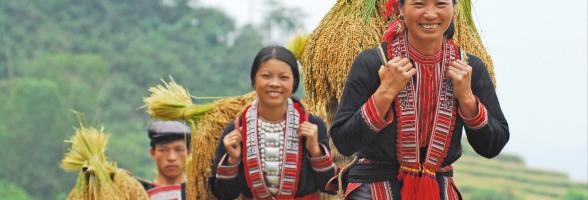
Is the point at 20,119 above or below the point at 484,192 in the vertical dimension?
above

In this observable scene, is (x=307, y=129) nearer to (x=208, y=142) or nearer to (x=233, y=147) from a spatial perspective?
(x=233, y=147)

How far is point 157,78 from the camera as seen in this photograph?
6450 centimetres

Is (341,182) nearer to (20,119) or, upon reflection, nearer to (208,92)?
(20,119)

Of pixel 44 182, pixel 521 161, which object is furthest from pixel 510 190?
pixel 44 182

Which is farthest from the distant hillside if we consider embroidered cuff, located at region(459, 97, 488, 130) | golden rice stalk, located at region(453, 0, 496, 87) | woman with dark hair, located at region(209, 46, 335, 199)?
embroidered cuff, located at region(459, 97, 488, 130)

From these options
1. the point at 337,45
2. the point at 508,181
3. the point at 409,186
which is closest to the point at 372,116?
the point at 409,186

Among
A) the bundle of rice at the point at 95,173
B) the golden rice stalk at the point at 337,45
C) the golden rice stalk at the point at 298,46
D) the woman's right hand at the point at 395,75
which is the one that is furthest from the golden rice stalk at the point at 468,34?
the bundle of rice at the point at 95,173

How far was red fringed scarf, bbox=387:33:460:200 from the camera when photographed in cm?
569

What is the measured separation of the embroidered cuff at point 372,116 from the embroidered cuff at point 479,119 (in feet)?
0.96

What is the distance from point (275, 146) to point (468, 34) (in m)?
1.18

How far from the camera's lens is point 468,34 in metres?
7.12

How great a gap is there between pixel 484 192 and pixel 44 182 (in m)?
29.5

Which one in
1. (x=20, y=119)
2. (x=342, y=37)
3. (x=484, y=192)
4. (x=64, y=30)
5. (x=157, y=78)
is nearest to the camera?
(x=342, y=37)

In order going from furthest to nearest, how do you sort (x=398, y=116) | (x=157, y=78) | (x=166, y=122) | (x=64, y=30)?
(x=64, y=30), (x=157, y=78), (x=166, y=122), (x=398, y=116)
